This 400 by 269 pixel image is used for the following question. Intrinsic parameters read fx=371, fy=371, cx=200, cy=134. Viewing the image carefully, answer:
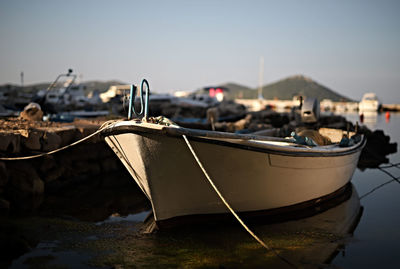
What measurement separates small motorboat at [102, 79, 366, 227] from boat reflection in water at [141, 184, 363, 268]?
33 cm

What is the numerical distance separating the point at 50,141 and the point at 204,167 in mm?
6220

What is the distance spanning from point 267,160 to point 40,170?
23.6 feet

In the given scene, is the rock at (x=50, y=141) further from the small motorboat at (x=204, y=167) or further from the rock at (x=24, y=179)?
the small motorboat at (x=204, y=167)

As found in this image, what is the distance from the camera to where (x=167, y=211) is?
23.3 ft

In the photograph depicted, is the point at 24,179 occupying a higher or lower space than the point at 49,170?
higher

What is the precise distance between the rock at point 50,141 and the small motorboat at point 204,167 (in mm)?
4463

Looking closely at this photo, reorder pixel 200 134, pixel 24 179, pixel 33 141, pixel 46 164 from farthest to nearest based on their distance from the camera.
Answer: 1. pixel 46 164
2. pixel 33 141
3. pixel 24 179
4. pixel 200 134

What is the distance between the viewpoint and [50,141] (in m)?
11.0

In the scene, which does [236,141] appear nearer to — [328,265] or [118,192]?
[328,265]

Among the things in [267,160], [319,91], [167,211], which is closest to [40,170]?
[167,211]

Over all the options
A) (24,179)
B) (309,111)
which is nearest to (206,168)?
(24,179)

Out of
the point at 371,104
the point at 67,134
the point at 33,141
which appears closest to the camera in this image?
the point at 33,141

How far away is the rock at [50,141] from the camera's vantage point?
10.8m

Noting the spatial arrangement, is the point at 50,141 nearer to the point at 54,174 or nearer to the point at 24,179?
the point at 54,174
